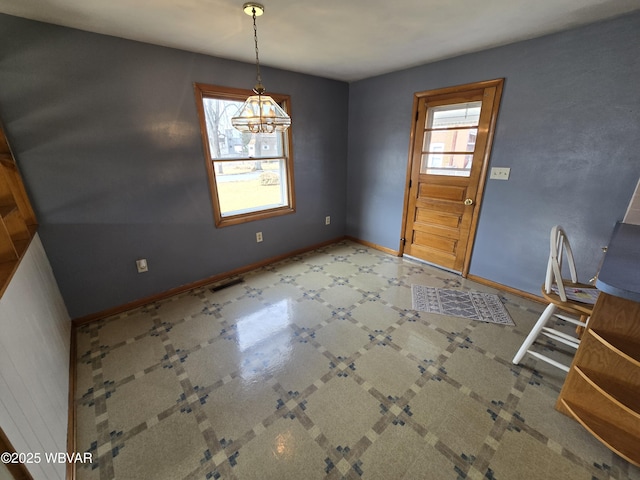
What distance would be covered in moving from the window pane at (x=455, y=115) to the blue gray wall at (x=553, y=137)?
0.22m

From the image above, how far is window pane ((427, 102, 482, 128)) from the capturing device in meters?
2.57

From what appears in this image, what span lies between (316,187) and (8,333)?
3.03 meters

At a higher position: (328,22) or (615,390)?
(328,22)

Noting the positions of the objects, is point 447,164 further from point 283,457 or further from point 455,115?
point 283,457

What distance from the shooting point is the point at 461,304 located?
8.02 ft

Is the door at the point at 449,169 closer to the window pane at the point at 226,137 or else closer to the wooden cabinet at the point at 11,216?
the window pane at the point at 226,137

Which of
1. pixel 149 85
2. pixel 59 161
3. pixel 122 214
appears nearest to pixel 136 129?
pixel 149 85

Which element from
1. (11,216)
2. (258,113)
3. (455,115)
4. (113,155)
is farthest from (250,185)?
(455,115)

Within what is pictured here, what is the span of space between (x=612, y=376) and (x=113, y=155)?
344cm

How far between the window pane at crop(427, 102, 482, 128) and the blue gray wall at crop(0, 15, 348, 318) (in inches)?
61.7

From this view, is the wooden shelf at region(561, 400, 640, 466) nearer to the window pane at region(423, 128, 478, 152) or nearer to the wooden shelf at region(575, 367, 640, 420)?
the wooden shelf at region(575, 367, 640, 420)

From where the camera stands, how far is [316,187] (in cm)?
360

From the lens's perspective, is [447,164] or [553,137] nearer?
[553,137]

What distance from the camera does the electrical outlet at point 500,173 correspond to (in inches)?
96.0
